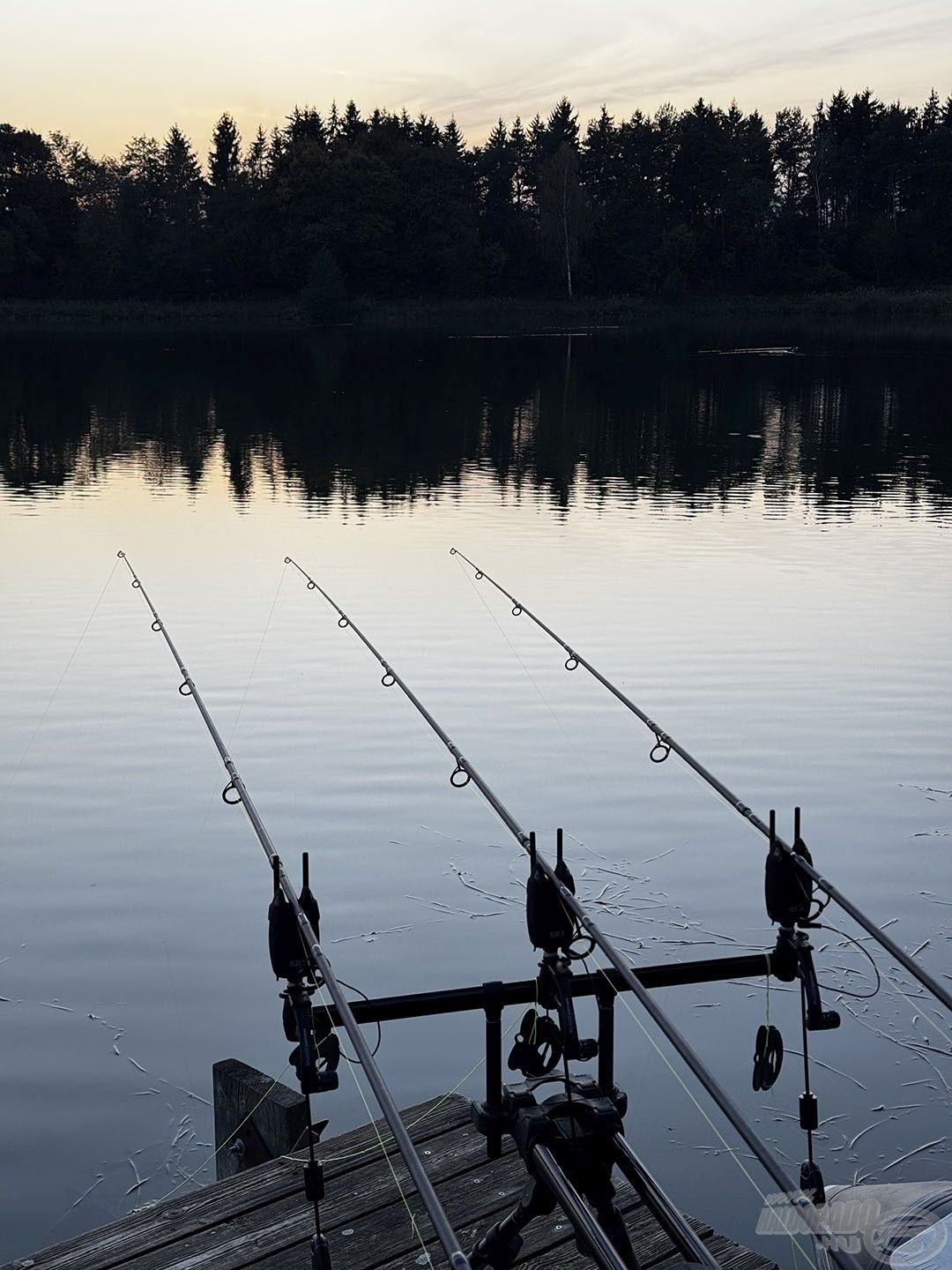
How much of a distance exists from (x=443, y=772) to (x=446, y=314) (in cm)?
7171

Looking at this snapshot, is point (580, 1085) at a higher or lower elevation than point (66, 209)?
lower

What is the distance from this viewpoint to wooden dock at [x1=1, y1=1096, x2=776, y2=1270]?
370cm

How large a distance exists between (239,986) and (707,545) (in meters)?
11.7

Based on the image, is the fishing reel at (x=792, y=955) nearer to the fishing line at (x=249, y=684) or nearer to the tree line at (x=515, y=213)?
the fishing line at (x=249, y=684)

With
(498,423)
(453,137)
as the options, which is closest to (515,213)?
(453,137)

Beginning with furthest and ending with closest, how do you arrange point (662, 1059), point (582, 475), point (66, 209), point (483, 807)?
point (66, 209) → point (582, 475) → point (483, 807) → point (662, 1059)

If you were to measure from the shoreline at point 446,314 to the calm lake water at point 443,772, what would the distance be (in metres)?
53.5

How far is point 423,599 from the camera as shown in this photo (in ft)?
45.0

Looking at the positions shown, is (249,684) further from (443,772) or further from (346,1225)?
(346,1225)

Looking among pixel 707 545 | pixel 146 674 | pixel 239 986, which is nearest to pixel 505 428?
pixel 707 545

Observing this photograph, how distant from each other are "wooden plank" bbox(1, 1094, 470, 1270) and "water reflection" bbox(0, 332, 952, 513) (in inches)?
635

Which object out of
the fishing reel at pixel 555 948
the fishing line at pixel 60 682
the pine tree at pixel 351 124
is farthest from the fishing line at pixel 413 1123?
the pine tree at pixel 351 124

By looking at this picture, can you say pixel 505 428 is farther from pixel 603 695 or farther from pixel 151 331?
pixel 151 331

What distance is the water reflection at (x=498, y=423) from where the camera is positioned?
22641 mm
